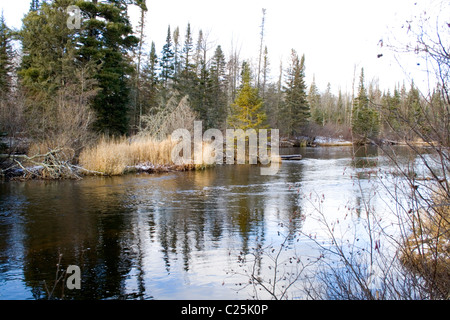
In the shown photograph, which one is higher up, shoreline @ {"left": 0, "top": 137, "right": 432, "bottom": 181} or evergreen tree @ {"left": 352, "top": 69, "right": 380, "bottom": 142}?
evergreen tree @ {"left": 352, "top": 69, "right": 380, "bottom": 142}

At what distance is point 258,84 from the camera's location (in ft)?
138

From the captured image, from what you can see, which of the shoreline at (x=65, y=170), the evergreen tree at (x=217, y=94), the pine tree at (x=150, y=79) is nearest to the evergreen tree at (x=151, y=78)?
the pine tree at (x=150, y=79)

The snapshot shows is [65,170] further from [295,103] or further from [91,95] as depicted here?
[295,103]

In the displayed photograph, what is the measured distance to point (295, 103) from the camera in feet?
137

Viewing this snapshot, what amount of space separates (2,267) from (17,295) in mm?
1142

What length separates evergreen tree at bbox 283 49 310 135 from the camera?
4119cm

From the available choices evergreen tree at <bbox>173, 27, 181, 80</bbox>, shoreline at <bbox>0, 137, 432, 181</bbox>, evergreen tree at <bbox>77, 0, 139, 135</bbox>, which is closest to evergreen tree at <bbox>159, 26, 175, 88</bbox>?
evergreen tree at <bbox>173, 27, 181, 80</bbox>

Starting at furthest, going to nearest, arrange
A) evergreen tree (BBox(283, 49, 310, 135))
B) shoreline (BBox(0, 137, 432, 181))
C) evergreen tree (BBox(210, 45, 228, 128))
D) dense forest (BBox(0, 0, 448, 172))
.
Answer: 1. evergreen tree (BBox(283, 49, 310, 135))
2. evergreen tree (BBox(210, 45, 228, 128))
3. shoreline (BBox(0, 137, 432, 181))
4. dense forest (BBox(0, 0, 448, 172))

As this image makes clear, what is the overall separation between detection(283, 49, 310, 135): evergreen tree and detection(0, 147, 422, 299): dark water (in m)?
28.5

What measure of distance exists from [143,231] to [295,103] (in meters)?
37.1

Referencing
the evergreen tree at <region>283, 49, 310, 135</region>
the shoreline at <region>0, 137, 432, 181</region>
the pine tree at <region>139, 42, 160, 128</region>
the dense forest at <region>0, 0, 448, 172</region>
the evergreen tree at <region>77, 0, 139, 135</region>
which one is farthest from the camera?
the evergreen tree at <region>283, 49, 310, 135</region>

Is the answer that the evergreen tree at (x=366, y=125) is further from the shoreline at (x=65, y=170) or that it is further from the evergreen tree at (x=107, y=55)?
the evergreen tree at (x=107, y=55)

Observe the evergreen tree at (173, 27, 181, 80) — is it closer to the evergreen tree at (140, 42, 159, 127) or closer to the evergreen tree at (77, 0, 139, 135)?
the evergreen tree at (140, 42, 159, 127)

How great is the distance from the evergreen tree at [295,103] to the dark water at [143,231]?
2851 cm
